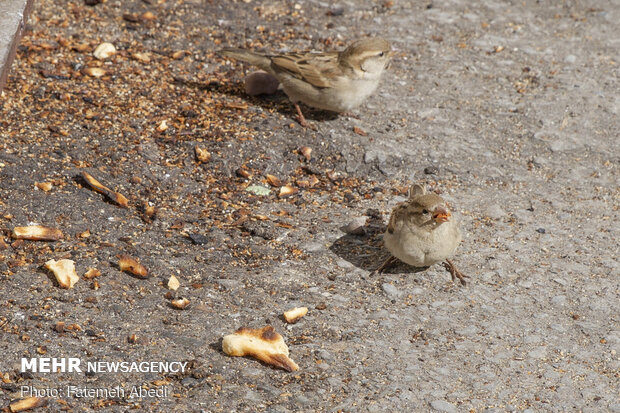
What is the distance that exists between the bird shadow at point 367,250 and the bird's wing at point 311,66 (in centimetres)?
152

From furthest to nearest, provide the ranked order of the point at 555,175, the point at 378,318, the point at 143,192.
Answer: the point at 555,175
the point at 143,192
the point at 378,318

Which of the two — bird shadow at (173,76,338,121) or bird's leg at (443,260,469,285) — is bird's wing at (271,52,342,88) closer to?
bird shadow at (173,76,338,121)

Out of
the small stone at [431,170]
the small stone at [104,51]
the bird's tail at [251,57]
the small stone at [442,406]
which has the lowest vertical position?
the small stone at [431,170]

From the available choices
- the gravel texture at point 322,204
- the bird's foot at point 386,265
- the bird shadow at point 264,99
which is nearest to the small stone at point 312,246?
the gravel texture at point 322,204

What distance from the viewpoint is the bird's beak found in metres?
4.96

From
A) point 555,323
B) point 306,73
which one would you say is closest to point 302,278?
point 555,323

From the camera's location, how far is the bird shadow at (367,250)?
5391mm

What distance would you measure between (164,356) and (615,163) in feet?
13.5

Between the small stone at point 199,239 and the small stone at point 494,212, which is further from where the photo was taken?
the small stone at point 494,212

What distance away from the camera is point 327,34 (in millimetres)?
7953

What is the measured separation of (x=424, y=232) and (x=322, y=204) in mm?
1104

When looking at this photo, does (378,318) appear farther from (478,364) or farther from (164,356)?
(164,356)

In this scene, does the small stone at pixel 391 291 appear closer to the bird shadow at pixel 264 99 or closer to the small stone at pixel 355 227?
the small stone at pixel 355 227

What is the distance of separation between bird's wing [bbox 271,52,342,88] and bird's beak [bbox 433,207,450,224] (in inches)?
82.0
